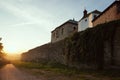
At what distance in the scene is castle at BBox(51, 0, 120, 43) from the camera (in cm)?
2611

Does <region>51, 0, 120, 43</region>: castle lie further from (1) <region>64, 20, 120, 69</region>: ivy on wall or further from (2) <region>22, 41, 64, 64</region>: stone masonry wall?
(1) <region>64, 20, 120, 69</region>: ivy on wall

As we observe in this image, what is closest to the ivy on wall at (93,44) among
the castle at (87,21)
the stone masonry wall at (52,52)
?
the stone masonry wall at (52,52)

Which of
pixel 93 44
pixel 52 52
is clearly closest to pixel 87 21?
pixel 52 52

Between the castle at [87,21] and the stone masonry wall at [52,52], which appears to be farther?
the castle at [87,21]

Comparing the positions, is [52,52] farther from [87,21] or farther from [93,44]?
[87,21]

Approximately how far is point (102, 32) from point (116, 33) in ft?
4.48

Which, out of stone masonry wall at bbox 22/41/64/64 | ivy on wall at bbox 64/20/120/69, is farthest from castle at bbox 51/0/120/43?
ivy on wall at bbox 64/20/120/69

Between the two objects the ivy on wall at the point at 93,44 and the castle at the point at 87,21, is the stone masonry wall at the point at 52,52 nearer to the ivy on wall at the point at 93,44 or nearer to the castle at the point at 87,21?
the ivy on wall at the point at 93,44

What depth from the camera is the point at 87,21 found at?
130ft

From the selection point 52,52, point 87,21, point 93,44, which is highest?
point 87,21

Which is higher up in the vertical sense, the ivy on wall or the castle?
the castle

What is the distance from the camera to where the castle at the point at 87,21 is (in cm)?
2611

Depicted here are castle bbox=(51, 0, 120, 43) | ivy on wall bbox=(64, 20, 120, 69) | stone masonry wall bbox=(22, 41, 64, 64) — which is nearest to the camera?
ivy on wall bbox=(64, 20, 120, 69)

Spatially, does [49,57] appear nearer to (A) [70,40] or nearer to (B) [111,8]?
(A) [70,40]
